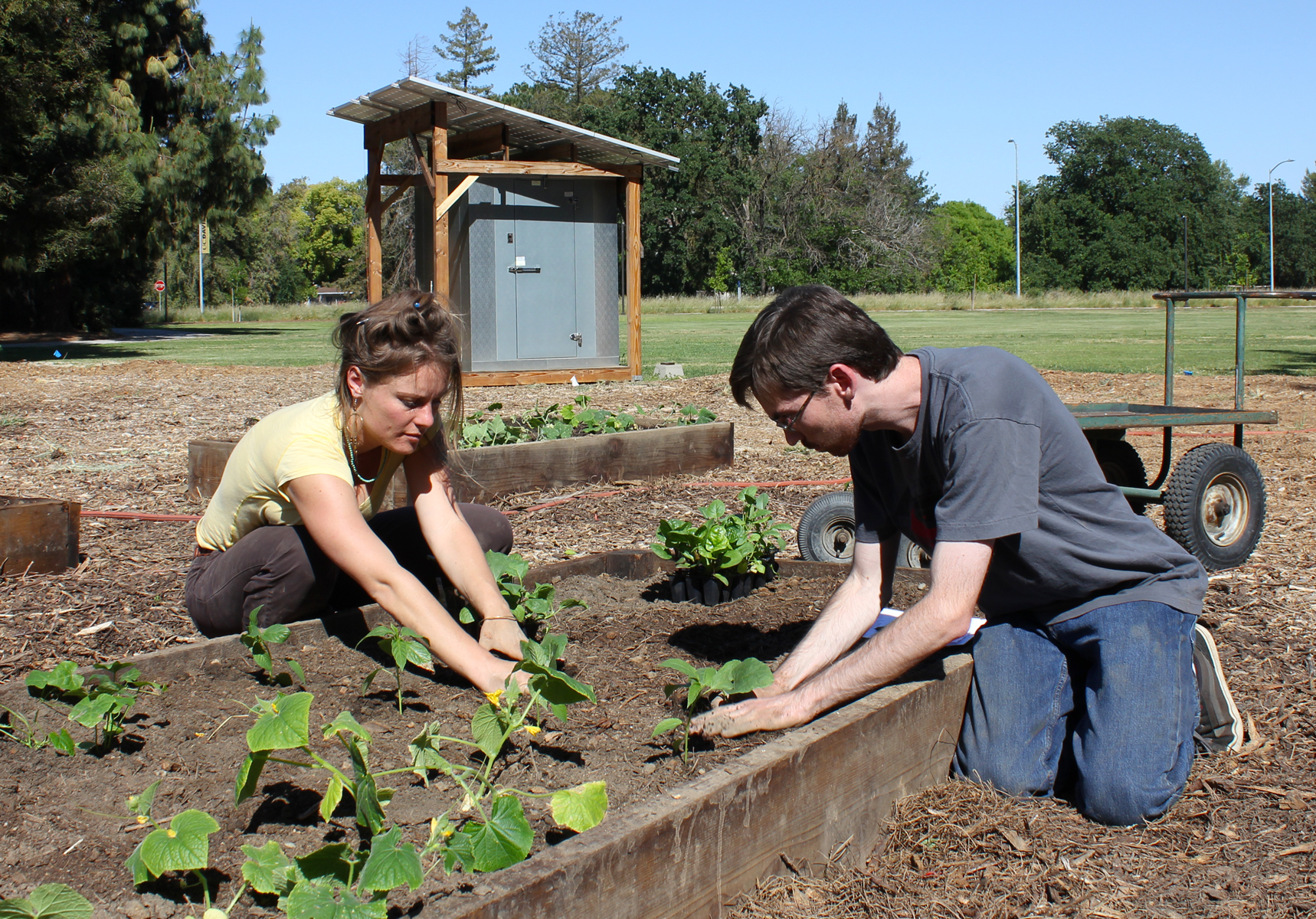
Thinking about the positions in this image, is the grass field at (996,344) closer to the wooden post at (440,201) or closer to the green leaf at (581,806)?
the wooden post at (440,201)

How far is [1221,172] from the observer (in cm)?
8281

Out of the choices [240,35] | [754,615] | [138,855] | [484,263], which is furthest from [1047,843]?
[240,35]

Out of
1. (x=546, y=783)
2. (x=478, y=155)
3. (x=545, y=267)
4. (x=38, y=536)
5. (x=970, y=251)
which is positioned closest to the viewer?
(x=546, y=783)

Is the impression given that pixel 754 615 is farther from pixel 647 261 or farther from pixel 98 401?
pixel 647 261

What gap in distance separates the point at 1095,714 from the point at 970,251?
Result: 79.3m

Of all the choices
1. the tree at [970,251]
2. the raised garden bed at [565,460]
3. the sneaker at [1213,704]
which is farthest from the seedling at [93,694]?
the tree at [970,251]

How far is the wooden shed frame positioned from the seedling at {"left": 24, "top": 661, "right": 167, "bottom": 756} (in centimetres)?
910

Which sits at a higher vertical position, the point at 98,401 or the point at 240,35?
the point at 240,35

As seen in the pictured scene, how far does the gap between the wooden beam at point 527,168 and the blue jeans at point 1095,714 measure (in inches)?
399

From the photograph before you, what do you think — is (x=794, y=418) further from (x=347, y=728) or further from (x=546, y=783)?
(x=347, y=728)

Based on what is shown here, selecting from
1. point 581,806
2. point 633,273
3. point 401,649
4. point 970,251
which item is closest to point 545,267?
point 633,273

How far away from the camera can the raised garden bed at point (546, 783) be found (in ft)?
5.32

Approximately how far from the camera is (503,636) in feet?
9.16

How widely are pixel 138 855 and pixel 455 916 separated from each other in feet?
1.79
